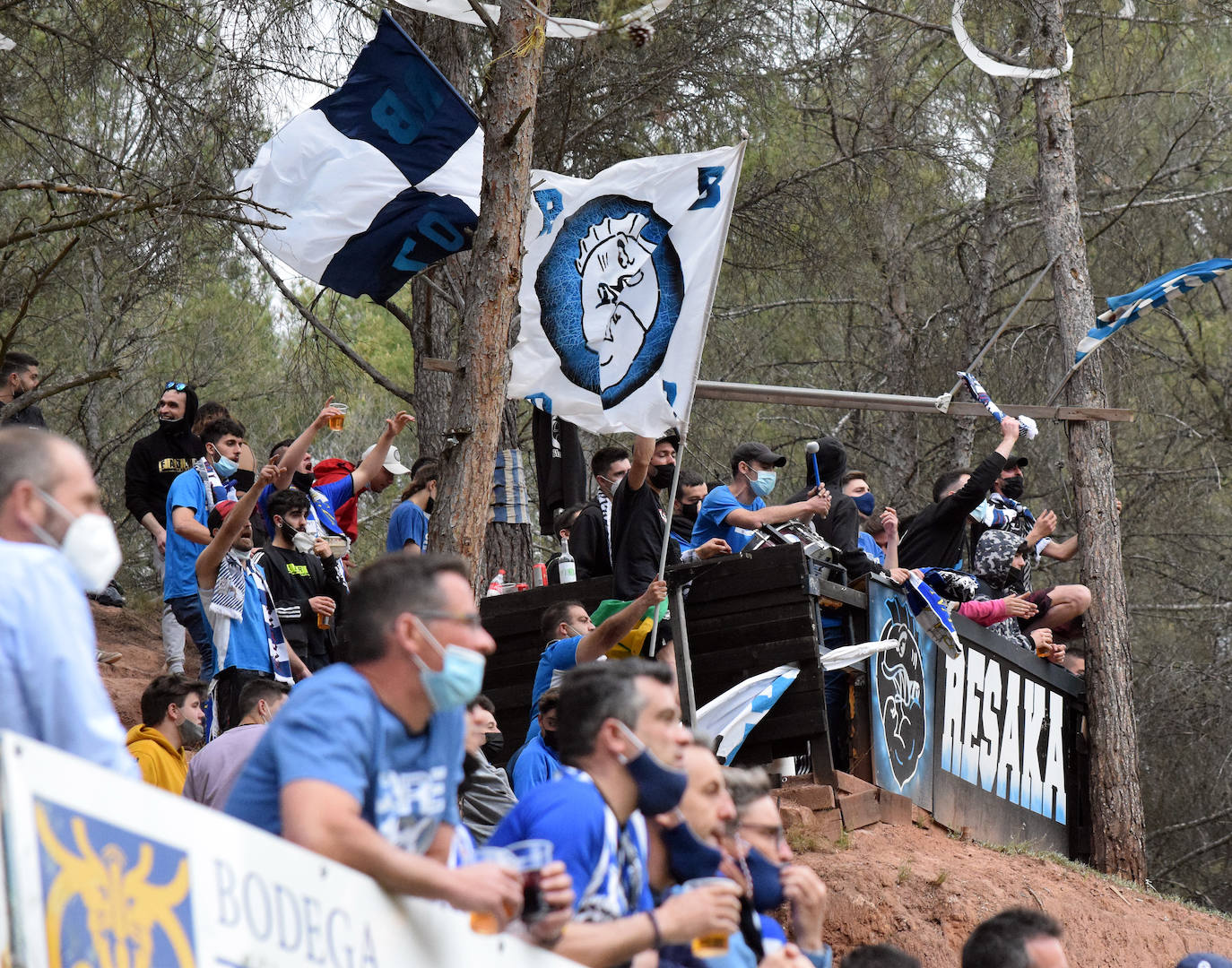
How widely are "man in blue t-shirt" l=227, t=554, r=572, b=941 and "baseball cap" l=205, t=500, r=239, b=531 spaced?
535 cm

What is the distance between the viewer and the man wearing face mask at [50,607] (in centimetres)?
314

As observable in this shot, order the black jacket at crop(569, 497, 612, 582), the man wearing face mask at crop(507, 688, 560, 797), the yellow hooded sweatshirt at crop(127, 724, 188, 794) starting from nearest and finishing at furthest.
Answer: the man wearing face mask at crop(507, 688, 560, 797) < the yellow hooded sweatshirt at crop(127, 724, 188, 794) < the black jacket at crop(569, 497, 612, 582)

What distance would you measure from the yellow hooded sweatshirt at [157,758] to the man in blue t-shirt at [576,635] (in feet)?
5.11

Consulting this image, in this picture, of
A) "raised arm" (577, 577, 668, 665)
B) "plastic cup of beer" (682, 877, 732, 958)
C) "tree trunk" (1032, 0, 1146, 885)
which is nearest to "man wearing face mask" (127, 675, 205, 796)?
"raised arm" (577, 577, 668, 665)

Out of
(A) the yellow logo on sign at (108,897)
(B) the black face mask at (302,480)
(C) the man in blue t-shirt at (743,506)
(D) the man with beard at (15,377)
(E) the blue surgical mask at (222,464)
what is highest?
(D) the man with beard at (15,377)

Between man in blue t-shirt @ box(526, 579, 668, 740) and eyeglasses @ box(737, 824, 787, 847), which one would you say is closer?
eyeglasses @ box(737, 824, 787, 847)

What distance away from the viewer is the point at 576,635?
26.2 ft

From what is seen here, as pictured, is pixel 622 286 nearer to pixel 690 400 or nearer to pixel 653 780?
pixel 690 400

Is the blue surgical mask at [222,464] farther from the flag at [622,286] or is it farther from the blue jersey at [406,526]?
the flag at [622,286]

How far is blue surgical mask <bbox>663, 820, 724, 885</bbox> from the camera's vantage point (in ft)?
13.6

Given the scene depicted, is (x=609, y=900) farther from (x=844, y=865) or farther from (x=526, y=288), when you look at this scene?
(x=526, y=288)

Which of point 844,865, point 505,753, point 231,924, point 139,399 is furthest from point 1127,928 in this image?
point 139,399

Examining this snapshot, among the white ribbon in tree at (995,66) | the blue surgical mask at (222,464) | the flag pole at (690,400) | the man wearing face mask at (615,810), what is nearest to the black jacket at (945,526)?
the flag pole at (690,400)

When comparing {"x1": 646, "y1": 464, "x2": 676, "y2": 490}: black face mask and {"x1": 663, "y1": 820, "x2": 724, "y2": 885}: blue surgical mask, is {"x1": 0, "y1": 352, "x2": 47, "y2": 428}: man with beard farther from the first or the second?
{"x1": 663, "y1": 820, "x2": 724, "y2": 885}: blue surgical mask
